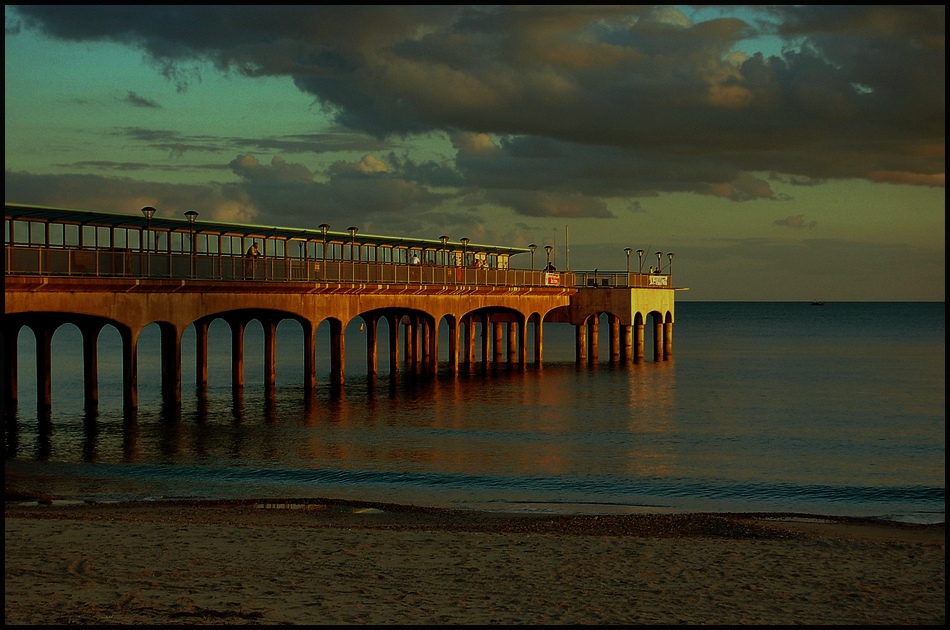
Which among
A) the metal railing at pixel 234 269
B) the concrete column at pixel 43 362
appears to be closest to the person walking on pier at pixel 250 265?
the metal railing at pixel 234 269

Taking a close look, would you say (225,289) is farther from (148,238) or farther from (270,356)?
(270,356)

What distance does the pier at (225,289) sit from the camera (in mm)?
33688

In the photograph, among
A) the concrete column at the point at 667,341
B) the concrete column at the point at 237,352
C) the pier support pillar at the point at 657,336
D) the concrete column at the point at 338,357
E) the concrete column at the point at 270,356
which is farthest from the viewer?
the concrete column at the point at 667,341

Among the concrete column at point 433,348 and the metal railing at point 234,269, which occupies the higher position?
the metal railing at point 234,269

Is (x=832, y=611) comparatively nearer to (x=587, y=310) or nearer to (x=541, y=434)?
(x=541, y=434)

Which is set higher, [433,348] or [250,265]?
[250,265]

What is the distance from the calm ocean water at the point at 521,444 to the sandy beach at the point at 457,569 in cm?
424

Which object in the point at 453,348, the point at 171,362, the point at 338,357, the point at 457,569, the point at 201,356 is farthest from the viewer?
the point at 453,348

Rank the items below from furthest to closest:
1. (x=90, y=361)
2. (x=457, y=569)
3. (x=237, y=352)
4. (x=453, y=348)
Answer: (x=453, y=348) < (x=237, y=352) < (x=90, y=361) < (x=457, y=569)

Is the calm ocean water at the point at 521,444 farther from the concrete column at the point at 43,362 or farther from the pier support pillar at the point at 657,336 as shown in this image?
the pier support pillar at the point at 657,336

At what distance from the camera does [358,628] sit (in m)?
12.1

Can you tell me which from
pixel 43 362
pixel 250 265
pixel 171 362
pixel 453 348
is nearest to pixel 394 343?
pixel 453 348

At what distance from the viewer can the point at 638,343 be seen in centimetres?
7450

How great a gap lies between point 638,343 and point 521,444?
42156mm
